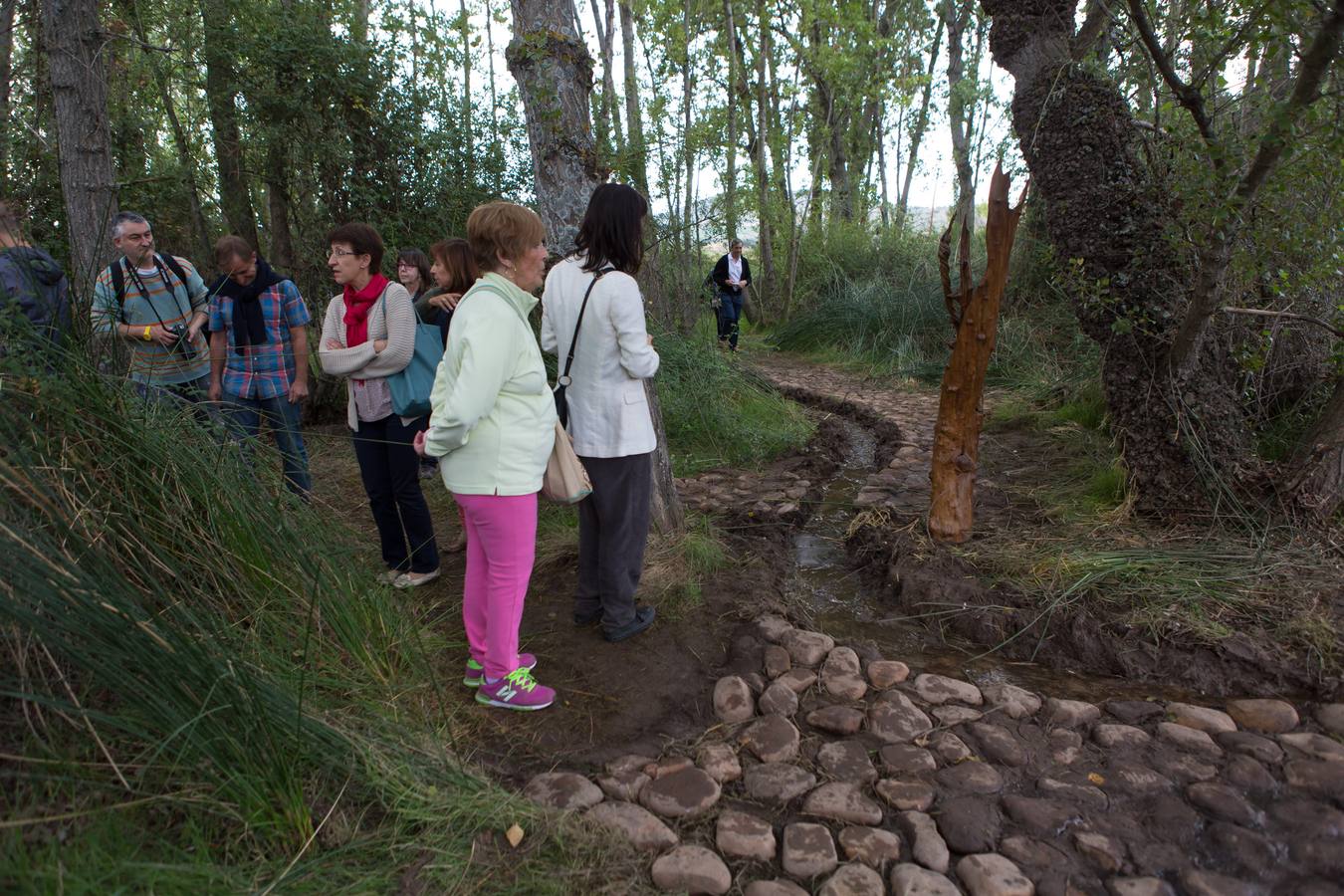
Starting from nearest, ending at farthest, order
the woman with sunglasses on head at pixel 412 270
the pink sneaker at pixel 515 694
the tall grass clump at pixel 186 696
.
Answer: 1. the tall grass clump at pixel 186 696
2. the pink sneaker at pixel 515 694
3. the woman with sunglasses on head at pixel 412 270

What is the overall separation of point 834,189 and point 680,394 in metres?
13.1

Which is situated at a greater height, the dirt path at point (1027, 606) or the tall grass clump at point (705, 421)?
the tall grass clump at point (705, 421)

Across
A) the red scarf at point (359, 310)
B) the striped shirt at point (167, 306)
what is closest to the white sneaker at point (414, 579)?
the red scarf at point (359, 310)

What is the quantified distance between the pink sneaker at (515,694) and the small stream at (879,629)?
4.36 feet

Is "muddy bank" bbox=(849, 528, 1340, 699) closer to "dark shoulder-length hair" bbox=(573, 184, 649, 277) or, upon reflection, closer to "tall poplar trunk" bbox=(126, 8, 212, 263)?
"dark shoulder-length hair" bbox=(573, 184, 649, 277)

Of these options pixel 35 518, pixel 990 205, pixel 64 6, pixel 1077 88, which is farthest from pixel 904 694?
pixel 64 6

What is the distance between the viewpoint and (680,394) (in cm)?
625

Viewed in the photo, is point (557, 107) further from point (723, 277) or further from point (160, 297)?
point (723, 277)

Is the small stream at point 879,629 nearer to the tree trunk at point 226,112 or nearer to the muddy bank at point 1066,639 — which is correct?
the muddy bank at point 1066,639

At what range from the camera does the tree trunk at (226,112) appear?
23.9 ft

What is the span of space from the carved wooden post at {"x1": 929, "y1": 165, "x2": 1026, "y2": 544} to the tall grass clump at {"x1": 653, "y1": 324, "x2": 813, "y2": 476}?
6.92 feet

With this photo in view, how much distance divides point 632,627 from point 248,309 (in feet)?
8.66

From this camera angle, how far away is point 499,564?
2533mm

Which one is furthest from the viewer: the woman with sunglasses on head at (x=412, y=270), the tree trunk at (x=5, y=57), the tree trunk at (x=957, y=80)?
the tree trunk at (x=957, y=80)
